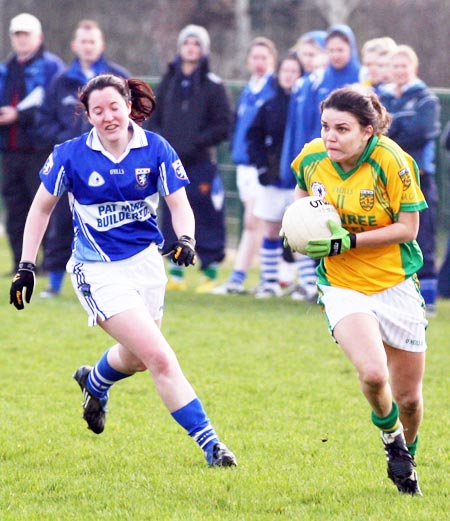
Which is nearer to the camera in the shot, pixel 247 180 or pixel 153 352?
pixel 153 352

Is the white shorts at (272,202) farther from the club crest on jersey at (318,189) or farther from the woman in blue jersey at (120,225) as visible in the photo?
the club crest on jersey at (318,189)

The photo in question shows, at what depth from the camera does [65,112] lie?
1225 cm

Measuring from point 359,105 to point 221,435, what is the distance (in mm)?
2139

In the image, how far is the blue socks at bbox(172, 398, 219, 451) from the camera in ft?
19.6

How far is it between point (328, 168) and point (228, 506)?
61.4 inches

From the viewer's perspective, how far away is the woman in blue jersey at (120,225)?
600 cm

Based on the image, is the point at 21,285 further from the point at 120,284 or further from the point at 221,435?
the point at 221,435

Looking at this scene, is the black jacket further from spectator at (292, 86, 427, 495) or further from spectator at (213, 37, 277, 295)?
spectator at (292, 86, 427, 495)

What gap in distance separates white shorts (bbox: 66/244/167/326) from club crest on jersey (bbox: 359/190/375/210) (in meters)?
1.19

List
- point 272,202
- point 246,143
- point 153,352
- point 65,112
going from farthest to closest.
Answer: point 246,143 < point 65,112 < point 272,202 < point 153,352

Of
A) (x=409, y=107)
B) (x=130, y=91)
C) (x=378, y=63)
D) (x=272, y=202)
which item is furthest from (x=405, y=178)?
(x=272, y=202)

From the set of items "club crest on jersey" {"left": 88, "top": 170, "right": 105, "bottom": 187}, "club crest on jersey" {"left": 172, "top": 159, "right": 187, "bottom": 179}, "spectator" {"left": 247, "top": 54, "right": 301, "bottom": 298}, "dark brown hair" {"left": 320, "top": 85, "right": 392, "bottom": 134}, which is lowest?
"spectator" {"left": 247, "top": 54, "right": 301, "bottom": 298}

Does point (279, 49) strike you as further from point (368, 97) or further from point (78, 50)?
point (368, 97)

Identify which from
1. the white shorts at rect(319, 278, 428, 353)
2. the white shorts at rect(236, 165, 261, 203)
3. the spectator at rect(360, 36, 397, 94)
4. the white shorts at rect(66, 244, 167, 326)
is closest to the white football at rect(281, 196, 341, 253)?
the white shorts at rect(319, 278, 428, 353)
